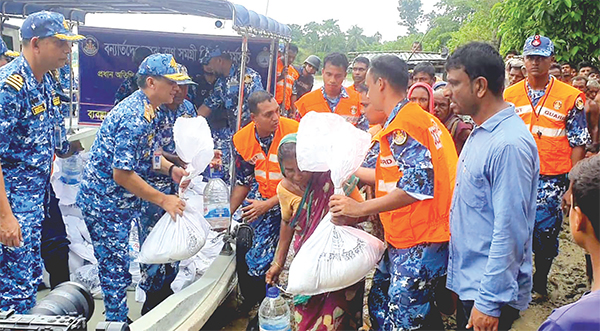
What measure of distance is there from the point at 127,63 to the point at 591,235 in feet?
19.5

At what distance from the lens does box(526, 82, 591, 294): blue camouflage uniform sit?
12.7ft

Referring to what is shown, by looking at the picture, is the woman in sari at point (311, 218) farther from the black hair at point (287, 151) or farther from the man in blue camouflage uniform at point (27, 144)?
the man in blue camouflage uniform at point (27, 144)

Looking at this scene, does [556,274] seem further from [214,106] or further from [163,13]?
[163,13]

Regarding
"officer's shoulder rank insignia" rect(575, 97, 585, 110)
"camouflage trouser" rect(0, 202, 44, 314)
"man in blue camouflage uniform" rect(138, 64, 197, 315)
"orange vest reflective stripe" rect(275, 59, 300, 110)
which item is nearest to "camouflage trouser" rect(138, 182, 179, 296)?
"man in blue camouflage uniform" rect(138, 64, 197, 315)

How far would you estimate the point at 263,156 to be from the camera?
11.7 ft

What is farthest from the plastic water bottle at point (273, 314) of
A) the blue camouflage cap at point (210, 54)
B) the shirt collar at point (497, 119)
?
the blue camouflage cap at point (210, 54)

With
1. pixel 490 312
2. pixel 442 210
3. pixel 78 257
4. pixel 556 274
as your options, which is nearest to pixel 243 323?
pixel 78 257

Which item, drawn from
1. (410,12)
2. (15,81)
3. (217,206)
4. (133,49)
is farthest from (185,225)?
(410,12)

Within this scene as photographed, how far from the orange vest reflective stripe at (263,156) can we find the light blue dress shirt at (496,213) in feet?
5.36

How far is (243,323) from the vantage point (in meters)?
3.78

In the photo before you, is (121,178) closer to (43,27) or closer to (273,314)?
(43,27)

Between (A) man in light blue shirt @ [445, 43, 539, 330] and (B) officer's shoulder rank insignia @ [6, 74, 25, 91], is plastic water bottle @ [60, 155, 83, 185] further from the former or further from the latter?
(A) man in light blue shirt @ [445, 43, 539, 330]

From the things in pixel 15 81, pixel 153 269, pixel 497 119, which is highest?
pixel 497 119

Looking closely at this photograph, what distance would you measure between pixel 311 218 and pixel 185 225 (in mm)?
902
